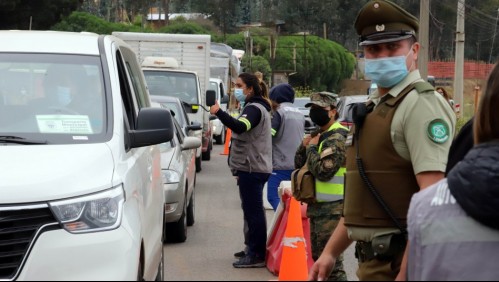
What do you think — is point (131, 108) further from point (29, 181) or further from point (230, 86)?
point (230, 86)

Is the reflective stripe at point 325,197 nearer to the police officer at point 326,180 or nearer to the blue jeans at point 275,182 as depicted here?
the police officer at point 326,180

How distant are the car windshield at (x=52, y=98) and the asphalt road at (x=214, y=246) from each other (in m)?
1.26

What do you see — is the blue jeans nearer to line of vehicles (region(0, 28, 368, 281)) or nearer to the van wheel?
line of vehicles (region(0, 28, 368, 281))

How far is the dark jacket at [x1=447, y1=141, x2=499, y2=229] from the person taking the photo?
3.24m

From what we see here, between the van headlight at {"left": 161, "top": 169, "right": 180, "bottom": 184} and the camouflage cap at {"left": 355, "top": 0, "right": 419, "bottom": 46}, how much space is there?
6.72 metres

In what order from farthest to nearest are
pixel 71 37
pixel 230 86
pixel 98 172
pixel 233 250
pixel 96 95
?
pixel 230 86
pixel 233 250
pixel 71 37
pixel 96 95
pixel 98 172

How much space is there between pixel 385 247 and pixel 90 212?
5.30ft

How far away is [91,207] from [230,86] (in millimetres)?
36738

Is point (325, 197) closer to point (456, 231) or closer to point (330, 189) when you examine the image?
point (330, 189)

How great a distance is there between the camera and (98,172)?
219 inches

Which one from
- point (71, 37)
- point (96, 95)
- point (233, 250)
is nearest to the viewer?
point (96, 95)

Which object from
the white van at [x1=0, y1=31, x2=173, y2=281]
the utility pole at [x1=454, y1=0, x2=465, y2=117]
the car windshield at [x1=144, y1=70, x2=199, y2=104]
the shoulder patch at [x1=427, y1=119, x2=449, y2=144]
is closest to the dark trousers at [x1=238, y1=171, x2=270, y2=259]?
the white van at [x1=0, y1=31, x2=173, y2=281]

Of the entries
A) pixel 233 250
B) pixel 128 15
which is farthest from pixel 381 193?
pixel 128 15

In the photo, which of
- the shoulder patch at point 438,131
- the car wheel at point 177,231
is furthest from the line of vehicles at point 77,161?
the car wheel at point 177,231
